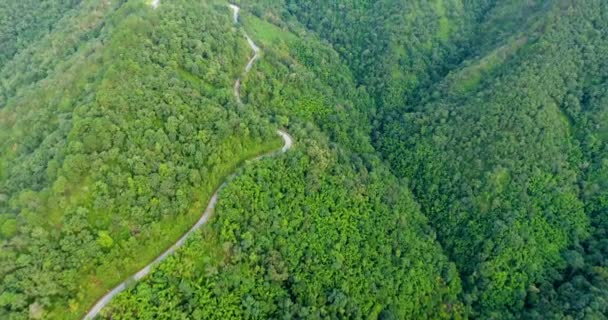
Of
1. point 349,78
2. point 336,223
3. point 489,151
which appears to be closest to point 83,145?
point 336,223

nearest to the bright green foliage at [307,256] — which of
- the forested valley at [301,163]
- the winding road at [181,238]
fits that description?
the forested valley at [301,163]

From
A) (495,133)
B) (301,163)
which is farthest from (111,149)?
(495,133)

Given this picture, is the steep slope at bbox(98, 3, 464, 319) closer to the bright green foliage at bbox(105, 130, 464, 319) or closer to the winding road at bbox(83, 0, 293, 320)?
the bright green foliage at bbox(105, 130, 464, 319)

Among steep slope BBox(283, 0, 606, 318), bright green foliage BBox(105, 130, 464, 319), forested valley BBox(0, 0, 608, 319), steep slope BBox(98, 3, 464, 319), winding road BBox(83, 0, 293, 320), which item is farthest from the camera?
steep slope BBox(283, 0, 606, 318)

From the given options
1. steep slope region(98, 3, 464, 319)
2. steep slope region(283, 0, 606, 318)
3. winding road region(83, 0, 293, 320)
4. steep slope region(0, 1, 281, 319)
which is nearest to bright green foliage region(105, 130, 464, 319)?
steep slope region(98, 3, 464, 319)

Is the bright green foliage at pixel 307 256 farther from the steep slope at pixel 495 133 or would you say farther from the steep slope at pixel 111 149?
the steep slope at pixel 495 133

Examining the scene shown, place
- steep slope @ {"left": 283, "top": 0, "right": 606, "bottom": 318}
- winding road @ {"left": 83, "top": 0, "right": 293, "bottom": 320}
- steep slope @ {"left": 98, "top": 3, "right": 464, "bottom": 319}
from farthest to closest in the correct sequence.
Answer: steep slope @ {"left": 283, "top": 0, "right": 606, "bottom": 318}
steep slope @ {"left": 98, "top": 3, "right": 464, "bottom": 319}
winding road @ {"left": 83, "top": 0, "right": 293, "bottom": 320}

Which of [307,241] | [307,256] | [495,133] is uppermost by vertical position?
[495,133]

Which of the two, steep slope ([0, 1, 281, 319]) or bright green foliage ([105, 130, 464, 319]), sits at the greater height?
steep slope ([0, 1, 281, 319])

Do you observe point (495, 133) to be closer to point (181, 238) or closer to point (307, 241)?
point (307, 241)
